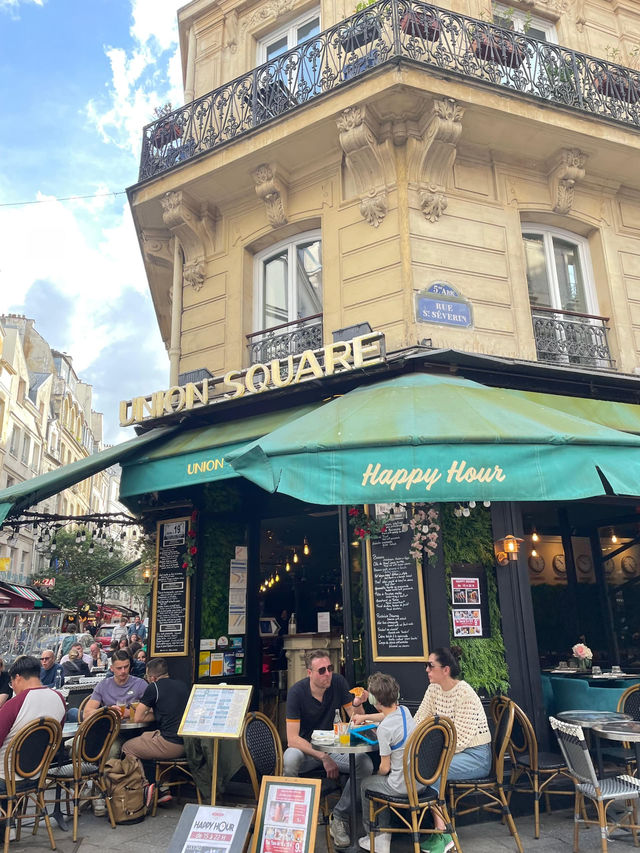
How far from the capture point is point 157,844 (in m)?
5.18

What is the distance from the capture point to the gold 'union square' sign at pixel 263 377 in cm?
691

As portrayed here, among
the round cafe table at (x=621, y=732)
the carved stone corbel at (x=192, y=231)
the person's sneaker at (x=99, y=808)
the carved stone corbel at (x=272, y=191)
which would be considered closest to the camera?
the round cafe table at (x=621, y=732)

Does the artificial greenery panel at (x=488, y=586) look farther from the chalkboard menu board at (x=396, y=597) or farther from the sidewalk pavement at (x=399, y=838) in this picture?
the sidewalk pavement at (x=399, y=838)

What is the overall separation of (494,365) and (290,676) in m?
5.09

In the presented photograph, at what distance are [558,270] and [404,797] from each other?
6920mm

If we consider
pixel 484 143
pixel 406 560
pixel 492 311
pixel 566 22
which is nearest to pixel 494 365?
pixel 492 311

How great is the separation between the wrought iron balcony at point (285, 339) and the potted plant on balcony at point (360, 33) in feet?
11.5

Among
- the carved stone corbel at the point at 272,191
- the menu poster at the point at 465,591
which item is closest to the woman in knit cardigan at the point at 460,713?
the menu poster at the point at 465,591

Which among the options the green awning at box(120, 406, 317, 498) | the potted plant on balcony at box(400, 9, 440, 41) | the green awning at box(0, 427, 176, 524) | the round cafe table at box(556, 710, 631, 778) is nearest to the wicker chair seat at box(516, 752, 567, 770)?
the round cafe table at box(556, 710, 631, 778)

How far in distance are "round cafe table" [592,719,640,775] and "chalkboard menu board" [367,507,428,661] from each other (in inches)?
66.4

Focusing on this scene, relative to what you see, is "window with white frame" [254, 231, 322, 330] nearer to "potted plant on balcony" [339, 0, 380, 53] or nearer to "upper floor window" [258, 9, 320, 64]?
"potted plant on balcony" [339, 0, 380, 53]

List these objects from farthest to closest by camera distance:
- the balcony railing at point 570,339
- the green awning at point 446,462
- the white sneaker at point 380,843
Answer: the balcony railing at point 570,339, the green awning at point 446,462, the white sneaker at point 380,843

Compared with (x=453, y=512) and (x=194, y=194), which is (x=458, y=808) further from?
(x=194, y=194)

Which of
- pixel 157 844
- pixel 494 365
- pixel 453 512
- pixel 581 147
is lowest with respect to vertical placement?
pixel 157 844
